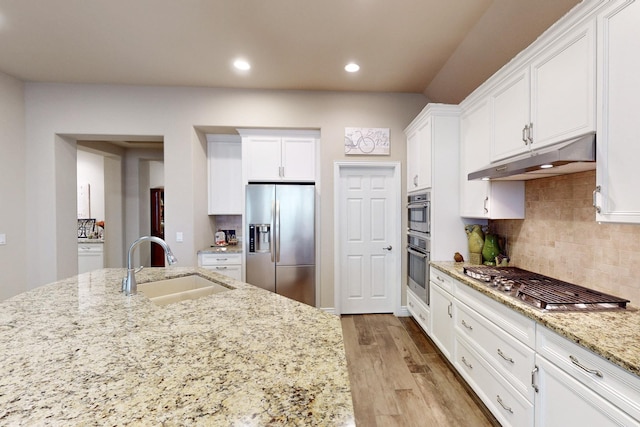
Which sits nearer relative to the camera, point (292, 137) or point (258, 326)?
point (258, 326)

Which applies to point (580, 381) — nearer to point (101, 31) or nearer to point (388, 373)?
point (388, 373)

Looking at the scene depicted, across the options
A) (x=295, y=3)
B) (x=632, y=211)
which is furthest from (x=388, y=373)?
(x=295, y=3)

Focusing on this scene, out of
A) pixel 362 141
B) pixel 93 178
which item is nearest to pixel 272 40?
pixel 362 141

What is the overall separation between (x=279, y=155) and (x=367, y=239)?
5.23 ft

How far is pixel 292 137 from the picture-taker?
142 inches

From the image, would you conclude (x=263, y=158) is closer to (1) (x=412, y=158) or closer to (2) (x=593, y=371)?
(1) (x=412, y=158)

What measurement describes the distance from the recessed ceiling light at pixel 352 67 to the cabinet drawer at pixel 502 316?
7.76 feet

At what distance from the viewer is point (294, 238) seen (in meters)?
3.35

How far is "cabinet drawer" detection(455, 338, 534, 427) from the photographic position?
151cm

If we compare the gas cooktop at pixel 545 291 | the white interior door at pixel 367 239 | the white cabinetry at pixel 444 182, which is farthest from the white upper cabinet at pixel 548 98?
the white interior door at pixel 367 239

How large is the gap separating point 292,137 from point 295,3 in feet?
5.47

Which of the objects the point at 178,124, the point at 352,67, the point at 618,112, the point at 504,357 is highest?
the point at 352,67

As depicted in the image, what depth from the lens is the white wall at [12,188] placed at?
3070 millimetres

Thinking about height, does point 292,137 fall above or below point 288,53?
below
